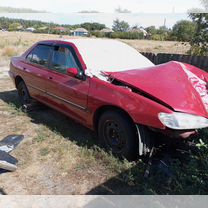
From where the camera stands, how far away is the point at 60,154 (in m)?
3.82

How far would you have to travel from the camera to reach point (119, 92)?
11.1ft

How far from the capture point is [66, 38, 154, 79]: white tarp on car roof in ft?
13.7

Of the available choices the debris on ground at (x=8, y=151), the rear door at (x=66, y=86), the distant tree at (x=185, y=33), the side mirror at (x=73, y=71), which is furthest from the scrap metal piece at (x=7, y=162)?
the distant tree at (x=185, y=33)

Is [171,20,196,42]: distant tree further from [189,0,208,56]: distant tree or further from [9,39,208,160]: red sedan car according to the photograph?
[9,39,208,160]: red sedan car

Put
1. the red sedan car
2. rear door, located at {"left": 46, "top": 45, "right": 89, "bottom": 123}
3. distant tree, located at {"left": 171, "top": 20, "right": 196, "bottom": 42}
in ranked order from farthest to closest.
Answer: distant tree, located at {"left": 171, "top": 20, "right": 196, "bottom": 42} → rear door, located at {"left": 46, "top": 45, "right": 89, "bottom": 123} → the red sedan car

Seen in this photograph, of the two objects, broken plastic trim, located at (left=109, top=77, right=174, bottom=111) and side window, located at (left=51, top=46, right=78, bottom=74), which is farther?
side window, located at (left=51, top=46, right=78, bottom=74)

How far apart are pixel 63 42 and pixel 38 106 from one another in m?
1.78

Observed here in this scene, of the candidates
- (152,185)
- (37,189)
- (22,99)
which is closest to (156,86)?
(152,185)

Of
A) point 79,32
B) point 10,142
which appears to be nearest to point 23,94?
point 10,142

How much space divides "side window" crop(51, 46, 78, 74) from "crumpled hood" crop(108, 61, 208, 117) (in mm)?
841

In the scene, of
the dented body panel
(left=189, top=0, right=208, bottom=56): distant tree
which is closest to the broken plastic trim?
the dented body panel

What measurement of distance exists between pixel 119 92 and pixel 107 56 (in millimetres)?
1281

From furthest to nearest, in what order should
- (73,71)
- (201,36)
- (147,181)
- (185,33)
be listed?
(185,33) → (201,36) → (73,71) → (147,181)

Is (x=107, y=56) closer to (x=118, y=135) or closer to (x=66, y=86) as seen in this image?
(x=66, y=86)
